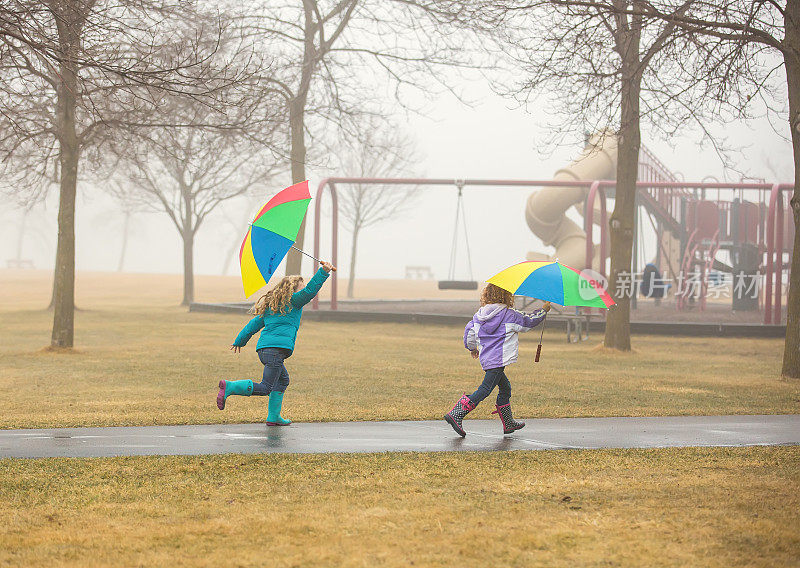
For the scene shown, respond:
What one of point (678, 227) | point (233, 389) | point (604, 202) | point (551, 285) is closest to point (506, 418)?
point (551, 285)

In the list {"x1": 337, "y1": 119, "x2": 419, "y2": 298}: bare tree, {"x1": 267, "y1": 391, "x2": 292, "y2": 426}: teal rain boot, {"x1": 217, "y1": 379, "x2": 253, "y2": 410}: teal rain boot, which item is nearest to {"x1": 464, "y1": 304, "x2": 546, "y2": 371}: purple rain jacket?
{"x1": 267, "y1": 391, "x2": 292, "y2": 426}: teal rain boot

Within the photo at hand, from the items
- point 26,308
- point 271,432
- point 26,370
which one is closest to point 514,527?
point 271,432

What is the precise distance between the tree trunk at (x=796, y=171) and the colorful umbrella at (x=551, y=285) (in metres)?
6.75

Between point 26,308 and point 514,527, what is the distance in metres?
31.4

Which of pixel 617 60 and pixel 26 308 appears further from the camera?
pixel 26 308

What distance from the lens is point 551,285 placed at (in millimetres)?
8086

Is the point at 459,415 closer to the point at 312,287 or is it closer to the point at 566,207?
the point at 312,287

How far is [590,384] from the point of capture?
1327cm

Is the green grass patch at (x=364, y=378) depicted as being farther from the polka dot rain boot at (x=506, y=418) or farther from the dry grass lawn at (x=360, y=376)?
the polka dot rain boot at (x=506, y=418)

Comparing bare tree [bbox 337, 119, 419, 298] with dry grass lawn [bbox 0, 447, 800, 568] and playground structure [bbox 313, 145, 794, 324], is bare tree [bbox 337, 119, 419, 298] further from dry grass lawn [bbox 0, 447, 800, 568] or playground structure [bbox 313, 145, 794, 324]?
dry grass lawn [bbox 0, 447, 800, 568]

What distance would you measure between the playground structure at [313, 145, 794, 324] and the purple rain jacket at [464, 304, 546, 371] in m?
16.9

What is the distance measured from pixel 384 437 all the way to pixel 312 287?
4.61ft

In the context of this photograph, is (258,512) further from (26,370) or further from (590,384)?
(26,370)

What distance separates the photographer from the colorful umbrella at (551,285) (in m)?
7.91
